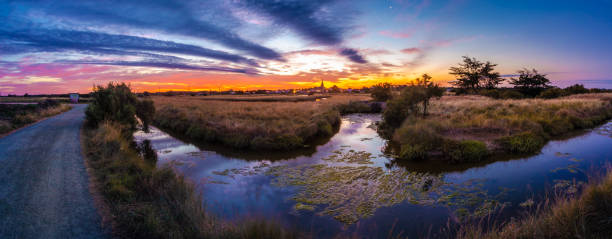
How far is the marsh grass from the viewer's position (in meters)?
4.26

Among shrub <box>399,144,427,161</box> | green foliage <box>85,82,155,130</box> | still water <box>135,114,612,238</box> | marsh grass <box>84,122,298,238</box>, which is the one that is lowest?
still water <box>135,114,612,238</box>

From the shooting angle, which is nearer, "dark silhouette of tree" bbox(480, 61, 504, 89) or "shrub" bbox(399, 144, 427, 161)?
"shrub" bbox(399, 144, 427, 161)

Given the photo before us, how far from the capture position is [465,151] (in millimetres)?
11930

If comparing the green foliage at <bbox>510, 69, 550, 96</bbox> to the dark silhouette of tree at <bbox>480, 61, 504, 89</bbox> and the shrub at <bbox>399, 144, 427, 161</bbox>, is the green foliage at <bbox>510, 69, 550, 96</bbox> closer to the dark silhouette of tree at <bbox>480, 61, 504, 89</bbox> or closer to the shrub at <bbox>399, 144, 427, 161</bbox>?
the dark silhouette of tree at <bbox>480, 61, 504, 89</bbox>

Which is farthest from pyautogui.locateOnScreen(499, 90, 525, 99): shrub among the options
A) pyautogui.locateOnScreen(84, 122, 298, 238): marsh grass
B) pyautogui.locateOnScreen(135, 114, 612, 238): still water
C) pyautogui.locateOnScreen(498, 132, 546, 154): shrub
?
pyautogui.locateOnScreen(84, 122, 298, 238): marsh grass

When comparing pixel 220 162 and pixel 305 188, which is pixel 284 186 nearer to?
pixel 305 188

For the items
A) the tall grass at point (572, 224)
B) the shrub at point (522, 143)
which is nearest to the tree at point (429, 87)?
the shrub at point (522, 143)

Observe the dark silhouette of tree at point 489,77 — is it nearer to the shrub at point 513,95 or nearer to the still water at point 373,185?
the shrub at point 513,95

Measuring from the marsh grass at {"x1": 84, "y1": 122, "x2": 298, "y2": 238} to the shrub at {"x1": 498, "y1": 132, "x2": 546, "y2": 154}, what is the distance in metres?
14.1

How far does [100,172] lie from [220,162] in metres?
5.73

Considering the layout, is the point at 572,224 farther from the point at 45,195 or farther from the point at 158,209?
the point at 45,195

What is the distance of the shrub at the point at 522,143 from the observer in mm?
12898

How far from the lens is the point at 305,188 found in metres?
9.12

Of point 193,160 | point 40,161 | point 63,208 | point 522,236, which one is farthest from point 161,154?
point 522,236
